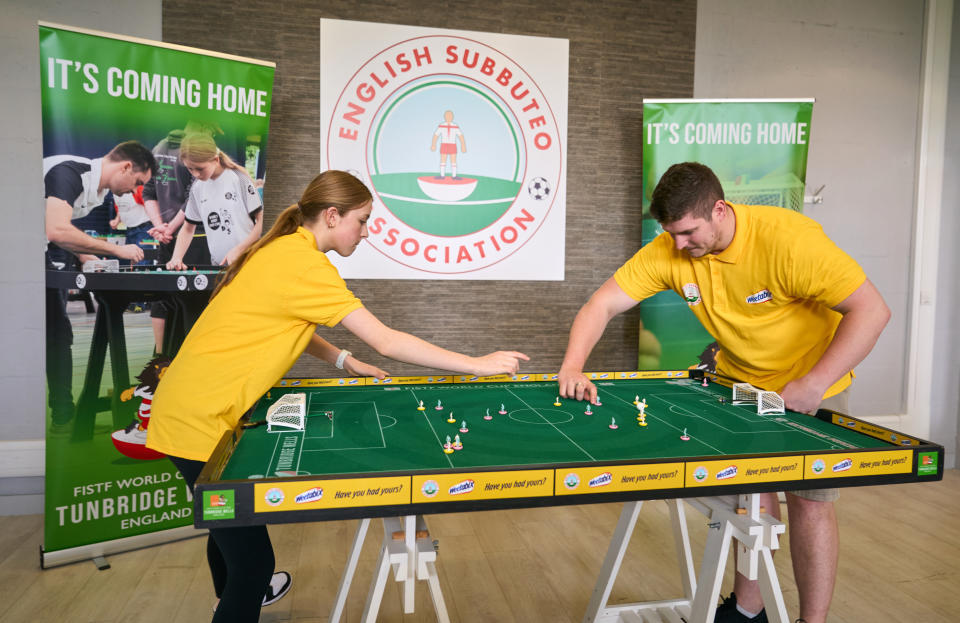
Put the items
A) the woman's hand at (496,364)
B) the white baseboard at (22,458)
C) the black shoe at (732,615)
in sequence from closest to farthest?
the woman's hand at (496,364), the black shoe at (732,615), the white baseboard at (22,458)

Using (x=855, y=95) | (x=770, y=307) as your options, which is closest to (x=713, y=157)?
(x=855, y=95)

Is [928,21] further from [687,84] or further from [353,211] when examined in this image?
[353,211]

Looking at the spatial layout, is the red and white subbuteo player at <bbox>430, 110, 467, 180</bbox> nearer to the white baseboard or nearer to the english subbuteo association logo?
the english subbuteo association logo

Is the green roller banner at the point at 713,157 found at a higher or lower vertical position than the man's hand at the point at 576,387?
higher

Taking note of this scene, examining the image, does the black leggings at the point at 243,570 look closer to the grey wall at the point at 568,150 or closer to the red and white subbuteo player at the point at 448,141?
the grey wall at the point at 568,150

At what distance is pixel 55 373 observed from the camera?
2.75m

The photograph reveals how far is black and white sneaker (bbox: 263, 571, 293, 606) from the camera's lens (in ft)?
8.06

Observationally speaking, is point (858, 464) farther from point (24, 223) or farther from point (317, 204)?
point (24, 223)

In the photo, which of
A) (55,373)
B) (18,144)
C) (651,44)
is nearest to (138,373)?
(55,373)

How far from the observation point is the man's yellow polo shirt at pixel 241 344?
1.67 meters

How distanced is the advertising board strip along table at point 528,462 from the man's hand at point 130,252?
3.85ft

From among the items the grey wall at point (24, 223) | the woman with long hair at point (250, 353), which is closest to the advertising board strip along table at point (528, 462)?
the woman with long hair at point (250, 353)

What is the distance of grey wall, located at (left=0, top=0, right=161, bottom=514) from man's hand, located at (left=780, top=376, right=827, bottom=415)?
3.22 metres

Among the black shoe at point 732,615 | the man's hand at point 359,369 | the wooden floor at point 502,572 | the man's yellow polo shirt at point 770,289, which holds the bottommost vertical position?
the wooden floor at point 502,572
